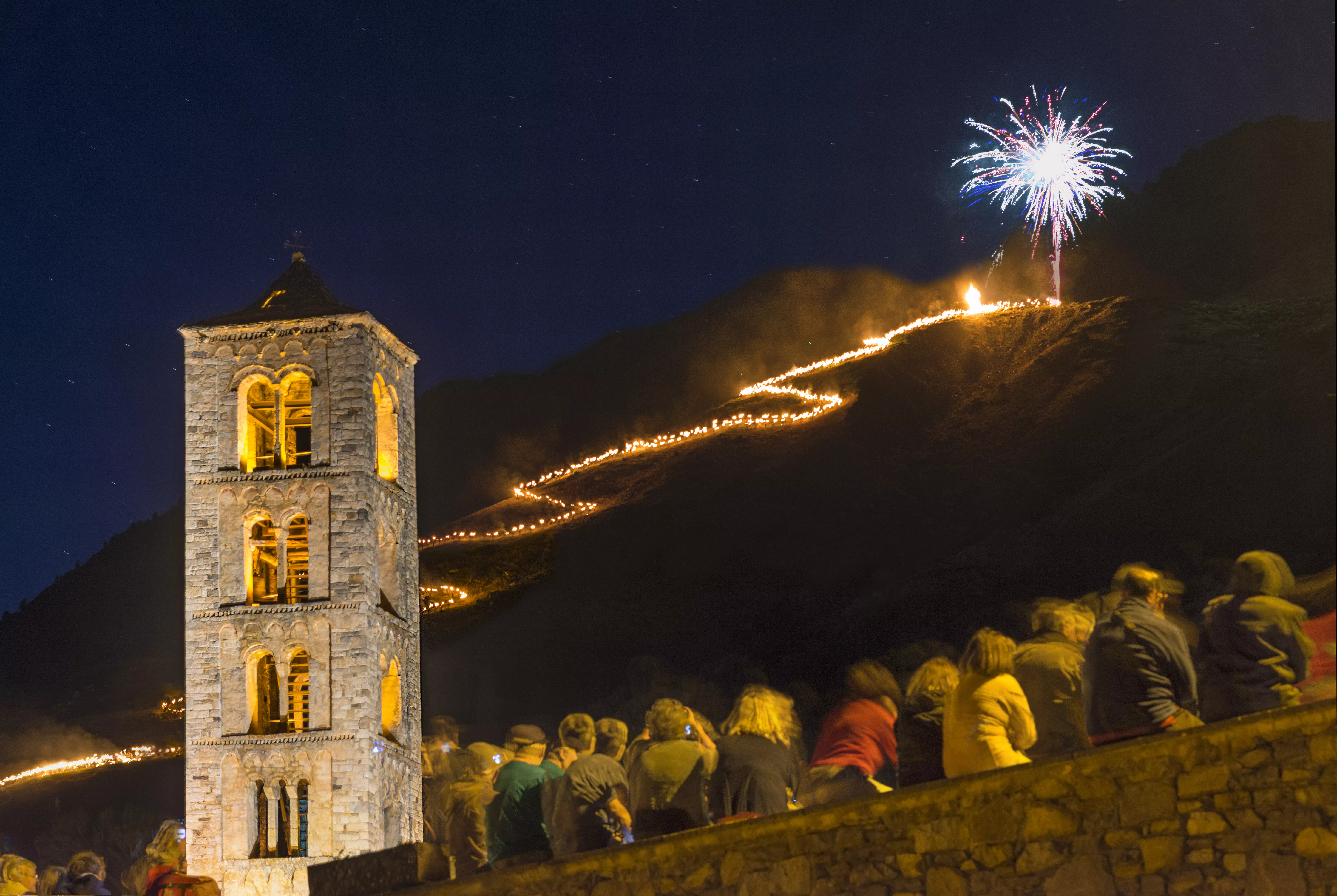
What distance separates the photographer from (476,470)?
93938mm

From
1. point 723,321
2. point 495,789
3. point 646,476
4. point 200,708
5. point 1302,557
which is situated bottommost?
point 495,789

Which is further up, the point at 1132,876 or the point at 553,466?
the point at 553,466

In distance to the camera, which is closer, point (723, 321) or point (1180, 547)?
point (1180, 547)

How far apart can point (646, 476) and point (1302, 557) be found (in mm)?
43664

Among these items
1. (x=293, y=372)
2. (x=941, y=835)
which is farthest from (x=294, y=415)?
(x=941, y=835)

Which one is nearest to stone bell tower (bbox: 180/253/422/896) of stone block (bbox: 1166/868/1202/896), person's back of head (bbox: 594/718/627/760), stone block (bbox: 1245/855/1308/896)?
person's back of head (bbox: 594/718/627/760)

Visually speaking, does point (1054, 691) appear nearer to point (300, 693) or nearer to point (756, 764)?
point (756, 764)

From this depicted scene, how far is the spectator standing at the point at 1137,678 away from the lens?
352 inches

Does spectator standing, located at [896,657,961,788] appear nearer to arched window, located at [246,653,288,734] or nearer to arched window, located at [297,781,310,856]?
arched window, located at [297,781,310,856]

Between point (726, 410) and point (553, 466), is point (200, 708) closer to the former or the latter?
point (726, 410)

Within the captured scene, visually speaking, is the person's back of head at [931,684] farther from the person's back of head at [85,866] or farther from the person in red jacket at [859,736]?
the person's back of head at [85,866]

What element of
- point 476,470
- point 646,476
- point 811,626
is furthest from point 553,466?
point 811,626

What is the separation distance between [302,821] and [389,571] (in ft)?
17.3

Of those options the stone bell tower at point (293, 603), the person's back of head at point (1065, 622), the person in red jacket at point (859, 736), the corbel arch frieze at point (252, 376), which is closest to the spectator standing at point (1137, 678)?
the person's back of head at point (1065, 622)
